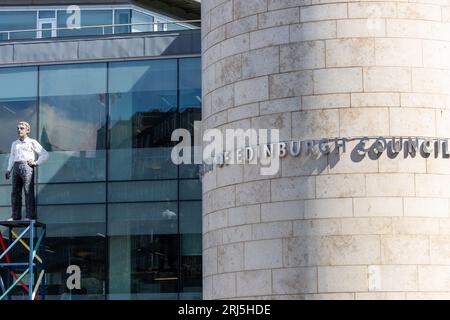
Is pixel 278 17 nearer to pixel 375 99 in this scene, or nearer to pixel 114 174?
pixel 375 99

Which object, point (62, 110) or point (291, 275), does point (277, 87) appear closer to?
point (291, 275)

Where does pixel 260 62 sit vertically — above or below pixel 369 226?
above

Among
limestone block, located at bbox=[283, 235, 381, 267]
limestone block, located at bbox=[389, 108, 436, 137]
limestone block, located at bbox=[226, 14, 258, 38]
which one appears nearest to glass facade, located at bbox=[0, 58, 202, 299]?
limestone block, located at bbox=[226, 14, 258, 38]

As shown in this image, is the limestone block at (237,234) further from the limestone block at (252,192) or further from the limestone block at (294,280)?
the limestone block at (294,280)

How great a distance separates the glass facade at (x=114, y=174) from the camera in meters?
26.2

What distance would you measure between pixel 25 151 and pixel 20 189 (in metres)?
0.98

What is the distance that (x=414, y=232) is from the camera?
18172 millimetres

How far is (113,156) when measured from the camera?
27.0m

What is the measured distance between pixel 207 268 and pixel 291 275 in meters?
2.43

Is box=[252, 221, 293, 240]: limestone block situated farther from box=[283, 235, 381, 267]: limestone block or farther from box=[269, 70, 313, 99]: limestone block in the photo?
box=[269, 70, 313, 99]: limestone block

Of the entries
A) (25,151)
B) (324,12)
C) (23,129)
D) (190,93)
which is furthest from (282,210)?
(23,129)

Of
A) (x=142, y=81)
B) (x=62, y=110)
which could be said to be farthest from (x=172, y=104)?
(x=62, y=110)

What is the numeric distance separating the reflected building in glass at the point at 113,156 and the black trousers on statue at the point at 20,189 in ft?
4.54

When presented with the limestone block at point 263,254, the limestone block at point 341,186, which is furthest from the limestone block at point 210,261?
the limestone block at point 341,186
